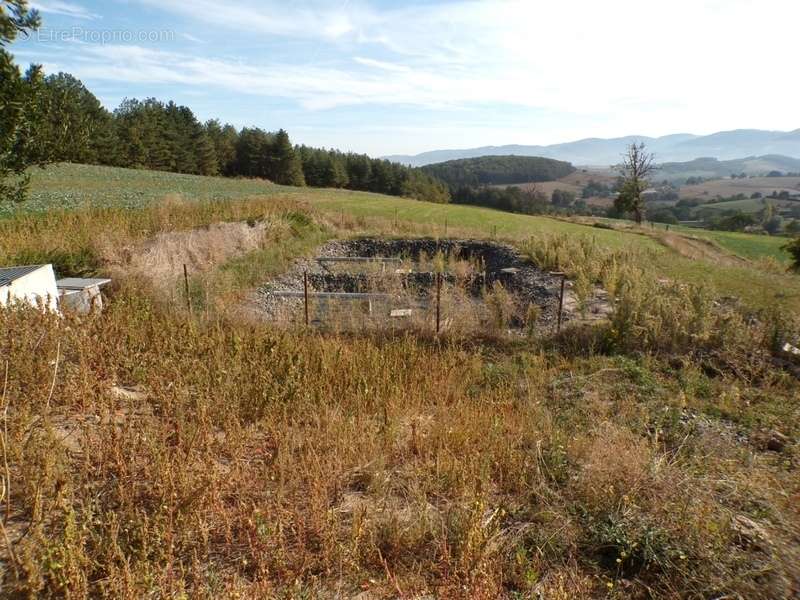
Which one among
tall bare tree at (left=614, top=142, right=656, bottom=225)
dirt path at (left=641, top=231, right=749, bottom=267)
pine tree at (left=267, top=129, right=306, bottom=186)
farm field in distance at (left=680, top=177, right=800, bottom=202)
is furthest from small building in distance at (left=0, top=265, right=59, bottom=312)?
farm field in distance at (left=680, top=177, right=800, bottom=202)

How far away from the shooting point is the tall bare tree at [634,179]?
43.6m

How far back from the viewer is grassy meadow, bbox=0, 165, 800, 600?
222 cm

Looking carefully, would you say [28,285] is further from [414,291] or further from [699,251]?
[699,251]

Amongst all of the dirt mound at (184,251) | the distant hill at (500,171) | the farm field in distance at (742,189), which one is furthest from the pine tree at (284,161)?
the farm field in distance at (742,189)

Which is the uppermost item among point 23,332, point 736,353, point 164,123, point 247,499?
point 164,123

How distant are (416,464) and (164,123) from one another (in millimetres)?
65314

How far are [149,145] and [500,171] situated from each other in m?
86.5

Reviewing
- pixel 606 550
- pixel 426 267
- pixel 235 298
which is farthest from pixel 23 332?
pixel 426 267

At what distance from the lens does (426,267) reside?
15.0m

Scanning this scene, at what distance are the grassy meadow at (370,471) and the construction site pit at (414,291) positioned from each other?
1.60 m

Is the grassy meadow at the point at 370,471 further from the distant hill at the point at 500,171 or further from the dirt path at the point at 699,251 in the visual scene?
the distant hill at the point at 500,171

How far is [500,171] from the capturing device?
119 meters

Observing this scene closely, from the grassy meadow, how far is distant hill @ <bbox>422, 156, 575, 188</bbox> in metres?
104

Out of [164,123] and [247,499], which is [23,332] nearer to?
[247,499]
